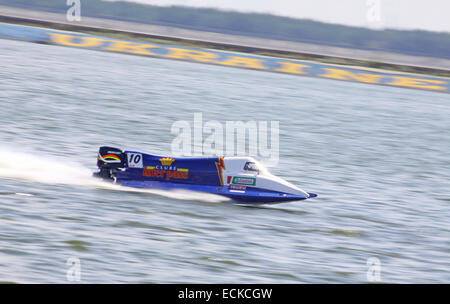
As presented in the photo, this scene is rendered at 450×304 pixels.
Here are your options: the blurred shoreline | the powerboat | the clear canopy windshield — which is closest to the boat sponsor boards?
the powerboat

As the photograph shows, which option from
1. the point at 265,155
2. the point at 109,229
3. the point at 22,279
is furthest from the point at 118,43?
the point at 22,279

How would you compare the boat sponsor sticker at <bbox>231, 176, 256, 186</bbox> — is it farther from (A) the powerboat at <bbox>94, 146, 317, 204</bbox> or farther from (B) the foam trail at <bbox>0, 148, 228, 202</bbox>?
(B) the foam trail at <bbox>0, 148, 228, 202</bbox>

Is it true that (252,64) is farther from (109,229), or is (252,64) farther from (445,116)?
(109,229)

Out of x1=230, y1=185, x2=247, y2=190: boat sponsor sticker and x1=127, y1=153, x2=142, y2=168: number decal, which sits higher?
x1=127, y1=153, x2=142, y2=168: number decal

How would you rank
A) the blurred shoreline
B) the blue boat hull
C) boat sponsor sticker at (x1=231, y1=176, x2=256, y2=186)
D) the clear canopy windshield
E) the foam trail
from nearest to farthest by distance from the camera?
the blue boat hull < boat sponsor sticker at (x1=231, y1=176, x2=256, y2=186) < the clear canopy windshield < the foam trail < the blurred shoreline

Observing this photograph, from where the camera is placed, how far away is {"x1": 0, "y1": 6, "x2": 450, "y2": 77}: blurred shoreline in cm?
5259

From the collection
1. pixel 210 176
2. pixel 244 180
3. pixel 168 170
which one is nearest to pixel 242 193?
pixel 244 180

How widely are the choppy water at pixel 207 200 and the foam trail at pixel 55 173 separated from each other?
0.05 metres

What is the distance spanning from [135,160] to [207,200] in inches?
84.5

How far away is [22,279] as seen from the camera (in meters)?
10.5

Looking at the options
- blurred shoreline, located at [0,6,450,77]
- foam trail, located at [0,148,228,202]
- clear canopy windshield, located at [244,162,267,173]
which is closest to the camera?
clear canopy windshield, located at [244,162,267,173]

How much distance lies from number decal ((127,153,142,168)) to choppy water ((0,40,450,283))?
0.72 m

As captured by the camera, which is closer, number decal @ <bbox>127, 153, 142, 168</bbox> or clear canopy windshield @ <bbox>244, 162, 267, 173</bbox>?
clear canopy windshield @ <bbox>244, 162, 267, 173</bbox>

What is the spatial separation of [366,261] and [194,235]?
365 centimetres
